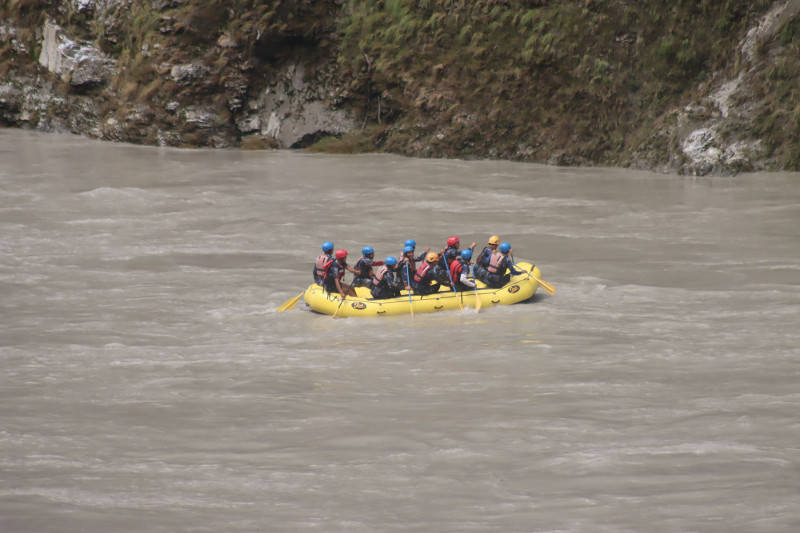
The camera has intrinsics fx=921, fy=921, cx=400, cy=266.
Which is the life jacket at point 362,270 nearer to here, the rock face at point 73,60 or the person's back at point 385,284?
the person's back at point 385,284

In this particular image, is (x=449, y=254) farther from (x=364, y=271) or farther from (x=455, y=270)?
(x=364, y=271)

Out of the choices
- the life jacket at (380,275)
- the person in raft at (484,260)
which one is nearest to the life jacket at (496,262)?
the person in raft at (484,260)

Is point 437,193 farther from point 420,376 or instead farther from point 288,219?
point 420,376

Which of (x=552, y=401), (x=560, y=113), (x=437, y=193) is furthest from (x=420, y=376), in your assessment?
(x=560, y=113)

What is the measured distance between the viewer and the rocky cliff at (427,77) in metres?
24.6

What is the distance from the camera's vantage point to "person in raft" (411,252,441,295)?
40.5 ft

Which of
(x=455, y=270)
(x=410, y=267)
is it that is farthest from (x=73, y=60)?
(x=455, y=270)

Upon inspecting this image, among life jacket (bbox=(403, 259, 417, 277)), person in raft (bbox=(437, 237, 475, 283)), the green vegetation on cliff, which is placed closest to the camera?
life jacket (bbox=(403, 259, 417, 277))

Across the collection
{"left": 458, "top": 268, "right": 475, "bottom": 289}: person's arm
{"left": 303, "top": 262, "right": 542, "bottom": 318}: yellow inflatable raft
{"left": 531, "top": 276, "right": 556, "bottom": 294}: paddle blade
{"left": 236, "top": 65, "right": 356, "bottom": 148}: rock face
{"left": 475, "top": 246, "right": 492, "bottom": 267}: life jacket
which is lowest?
{"left": 303, "top": 262, "right": 542, "bottom": 318}: yellow inflatable raft

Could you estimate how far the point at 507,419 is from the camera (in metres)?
8.15

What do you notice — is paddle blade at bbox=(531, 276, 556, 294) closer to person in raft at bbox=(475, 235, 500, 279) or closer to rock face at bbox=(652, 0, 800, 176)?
person in raft at bbox=(475, 235, 500, 279)

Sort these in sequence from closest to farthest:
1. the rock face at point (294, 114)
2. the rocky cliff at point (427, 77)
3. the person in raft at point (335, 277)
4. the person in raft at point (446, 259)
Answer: the person in raft at point (335, 277) < the person in raft at point (446, 259) < the rocky cliff at point (427, 77) < the rock face at point (294, 114)

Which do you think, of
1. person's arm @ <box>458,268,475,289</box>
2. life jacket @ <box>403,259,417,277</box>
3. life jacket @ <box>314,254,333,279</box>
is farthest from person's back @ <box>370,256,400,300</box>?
person's arm @ <box>458,268,475,289</box>

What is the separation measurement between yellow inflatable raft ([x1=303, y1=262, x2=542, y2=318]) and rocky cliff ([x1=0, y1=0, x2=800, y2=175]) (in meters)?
13.1
